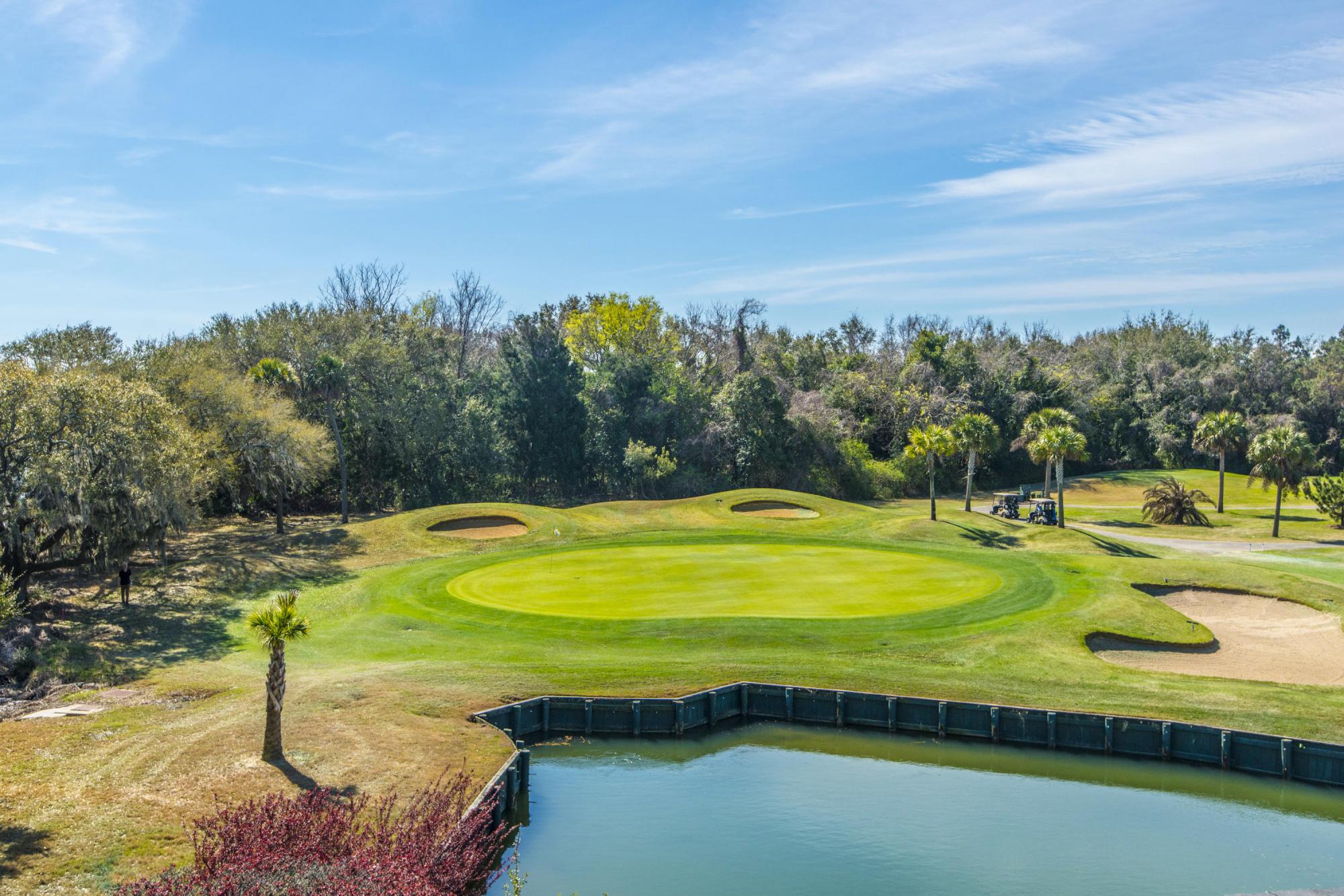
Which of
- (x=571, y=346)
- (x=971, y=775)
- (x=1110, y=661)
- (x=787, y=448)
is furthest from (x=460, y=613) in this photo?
(x=571, y=346)

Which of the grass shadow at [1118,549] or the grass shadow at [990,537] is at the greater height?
the grass shadow at [990,537]

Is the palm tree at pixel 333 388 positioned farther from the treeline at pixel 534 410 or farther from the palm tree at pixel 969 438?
the palm tree at pixel 969 438

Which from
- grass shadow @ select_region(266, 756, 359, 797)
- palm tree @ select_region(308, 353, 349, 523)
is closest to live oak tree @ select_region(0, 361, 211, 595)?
grass shadow @ select_region(266, 756, 359, 797)

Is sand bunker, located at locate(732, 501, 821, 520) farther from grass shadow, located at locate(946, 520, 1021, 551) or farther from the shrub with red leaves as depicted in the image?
the shrub with red leaves

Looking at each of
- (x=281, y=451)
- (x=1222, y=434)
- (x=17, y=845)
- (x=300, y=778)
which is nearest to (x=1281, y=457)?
(x=1222, y=434)

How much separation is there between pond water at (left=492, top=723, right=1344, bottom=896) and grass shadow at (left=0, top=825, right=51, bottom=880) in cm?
738

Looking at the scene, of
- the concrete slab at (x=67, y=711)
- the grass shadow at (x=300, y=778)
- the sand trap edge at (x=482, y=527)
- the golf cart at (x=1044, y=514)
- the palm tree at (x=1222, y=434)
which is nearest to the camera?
the grass shadow at (x=300, y=778)

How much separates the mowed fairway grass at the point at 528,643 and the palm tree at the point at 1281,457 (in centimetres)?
A: 1170

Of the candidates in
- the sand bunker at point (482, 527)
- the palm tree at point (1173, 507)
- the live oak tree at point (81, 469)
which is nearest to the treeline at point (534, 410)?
the live oak tree at point (81, 469)

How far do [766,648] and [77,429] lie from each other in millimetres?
22123

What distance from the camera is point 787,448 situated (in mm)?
68750

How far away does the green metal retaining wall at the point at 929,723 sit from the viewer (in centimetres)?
1989

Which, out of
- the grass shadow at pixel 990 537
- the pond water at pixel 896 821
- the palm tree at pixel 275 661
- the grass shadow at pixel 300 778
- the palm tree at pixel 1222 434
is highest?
the palm tree at pixel 1222 434

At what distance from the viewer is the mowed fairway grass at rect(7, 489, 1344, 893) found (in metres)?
16.7
